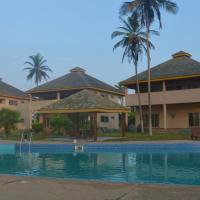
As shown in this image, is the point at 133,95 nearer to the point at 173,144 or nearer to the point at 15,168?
the point at 173,144

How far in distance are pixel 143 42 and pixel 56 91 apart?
1351 cm

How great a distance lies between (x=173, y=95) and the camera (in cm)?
3372

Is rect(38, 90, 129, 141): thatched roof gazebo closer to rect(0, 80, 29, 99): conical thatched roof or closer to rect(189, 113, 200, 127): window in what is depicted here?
rect(189, 113, 200, 127): window

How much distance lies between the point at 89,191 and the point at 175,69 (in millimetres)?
29507

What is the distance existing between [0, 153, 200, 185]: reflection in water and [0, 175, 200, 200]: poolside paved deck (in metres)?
3.58

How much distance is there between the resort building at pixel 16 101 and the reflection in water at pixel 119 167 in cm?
2874

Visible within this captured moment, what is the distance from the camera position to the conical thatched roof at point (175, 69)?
112 ft

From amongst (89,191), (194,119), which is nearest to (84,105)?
(194,119)

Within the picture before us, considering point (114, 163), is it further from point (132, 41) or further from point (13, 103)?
point (13, 103)

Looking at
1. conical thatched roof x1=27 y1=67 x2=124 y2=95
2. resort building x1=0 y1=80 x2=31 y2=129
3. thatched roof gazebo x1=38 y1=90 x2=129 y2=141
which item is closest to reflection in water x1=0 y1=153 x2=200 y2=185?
thatched roof gazebo x1=38 y1=90 x2=129 y2=141

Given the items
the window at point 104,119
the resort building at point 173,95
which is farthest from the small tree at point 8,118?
the window at point 104,119

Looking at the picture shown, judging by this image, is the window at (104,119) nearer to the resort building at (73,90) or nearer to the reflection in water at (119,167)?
the resort building at (73,90)

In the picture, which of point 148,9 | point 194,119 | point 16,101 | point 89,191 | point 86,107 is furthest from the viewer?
point 16,101

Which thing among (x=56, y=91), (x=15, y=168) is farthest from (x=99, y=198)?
(x=56, y=91)
